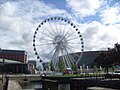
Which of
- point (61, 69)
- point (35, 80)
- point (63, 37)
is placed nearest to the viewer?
point (35, 80)

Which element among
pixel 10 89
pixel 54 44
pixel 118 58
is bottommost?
pixel 10 89

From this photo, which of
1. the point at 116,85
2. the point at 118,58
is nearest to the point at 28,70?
the point at 118,58

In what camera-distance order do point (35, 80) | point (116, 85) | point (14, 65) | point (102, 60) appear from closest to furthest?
point (116, 85) → point (35, 80) → point (102, 60) → point (14, 65)

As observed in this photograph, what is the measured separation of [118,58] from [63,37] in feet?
75.8

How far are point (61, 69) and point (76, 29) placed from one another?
26.2m

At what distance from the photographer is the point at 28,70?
12669 centimetres

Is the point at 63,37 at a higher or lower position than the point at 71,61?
higher

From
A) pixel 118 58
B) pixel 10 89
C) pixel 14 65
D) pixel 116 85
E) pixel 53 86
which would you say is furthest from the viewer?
pixel 14 65

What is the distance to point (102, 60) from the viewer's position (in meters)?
97.7

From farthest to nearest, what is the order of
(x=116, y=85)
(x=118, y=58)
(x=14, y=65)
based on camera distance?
(x=14, y=65) → (x=118, y=58) → (x=116, y=85)

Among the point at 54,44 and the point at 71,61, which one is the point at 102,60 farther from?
the point at 54,44

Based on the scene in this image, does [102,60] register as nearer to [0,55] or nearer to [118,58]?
[118,58]

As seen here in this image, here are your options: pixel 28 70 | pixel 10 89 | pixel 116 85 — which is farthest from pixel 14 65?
pixel 116 85

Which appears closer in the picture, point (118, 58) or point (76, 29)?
point (118, 58)
